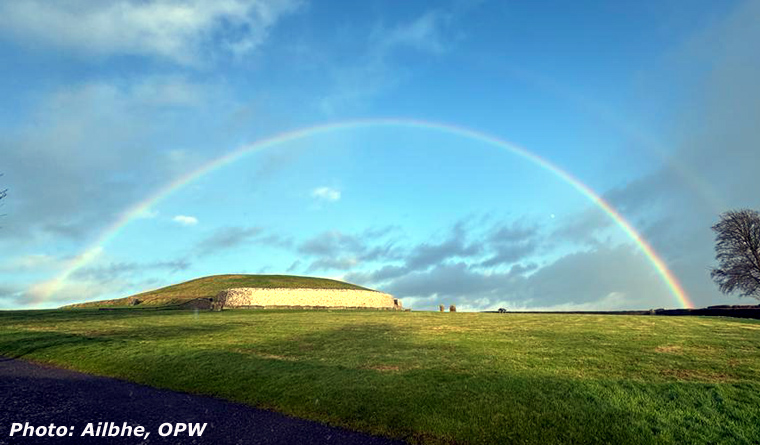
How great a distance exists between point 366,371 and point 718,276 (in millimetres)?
68203

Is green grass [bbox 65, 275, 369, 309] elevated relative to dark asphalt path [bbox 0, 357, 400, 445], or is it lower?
elevated

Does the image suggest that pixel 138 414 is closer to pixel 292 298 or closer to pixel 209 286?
pixel 292 298

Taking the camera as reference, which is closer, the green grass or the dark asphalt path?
the dark asphalt path

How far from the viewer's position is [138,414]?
48.1 feet

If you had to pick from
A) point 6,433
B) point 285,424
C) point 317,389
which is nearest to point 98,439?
point 6,433

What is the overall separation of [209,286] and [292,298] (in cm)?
2539

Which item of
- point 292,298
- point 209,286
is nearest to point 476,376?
point 292,298

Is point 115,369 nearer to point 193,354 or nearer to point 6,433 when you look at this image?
point 193,354

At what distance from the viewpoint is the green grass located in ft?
267

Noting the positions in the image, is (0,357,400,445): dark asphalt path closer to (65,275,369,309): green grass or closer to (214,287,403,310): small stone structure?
(214,287,403,310): small stone structure

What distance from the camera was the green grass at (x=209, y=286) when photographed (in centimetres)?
8131

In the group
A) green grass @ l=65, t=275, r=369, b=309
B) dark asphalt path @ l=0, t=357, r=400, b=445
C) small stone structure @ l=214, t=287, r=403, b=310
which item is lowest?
dark asphalt path @ l=0, t=357, r=400, b=445

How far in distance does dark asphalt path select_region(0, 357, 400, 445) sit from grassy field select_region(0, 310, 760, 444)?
919 mm

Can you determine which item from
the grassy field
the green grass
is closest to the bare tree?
the grassy field
